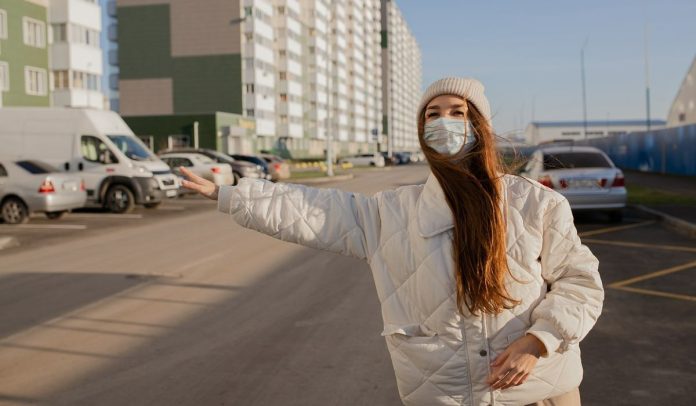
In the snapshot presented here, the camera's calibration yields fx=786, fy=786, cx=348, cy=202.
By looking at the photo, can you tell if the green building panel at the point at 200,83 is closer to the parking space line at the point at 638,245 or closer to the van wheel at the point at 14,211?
the van wheel at the point at 14,211

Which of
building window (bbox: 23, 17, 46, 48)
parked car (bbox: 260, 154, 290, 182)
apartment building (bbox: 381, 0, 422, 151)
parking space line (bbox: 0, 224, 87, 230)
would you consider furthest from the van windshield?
apartment building (bbox: 381, 0, 422, 151)

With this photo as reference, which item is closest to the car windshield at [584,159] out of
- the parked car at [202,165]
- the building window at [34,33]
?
the parked car at [202,165]

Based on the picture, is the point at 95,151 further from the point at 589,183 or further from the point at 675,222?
the point at 675,222

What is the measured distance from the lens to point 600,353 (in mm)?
6316

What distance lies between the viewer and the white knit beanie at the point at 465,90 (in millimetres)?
2561

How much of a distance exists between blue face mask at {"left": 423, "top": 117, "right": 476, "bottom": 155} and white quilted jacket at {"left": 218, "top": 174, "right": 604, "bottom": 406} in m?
0.12

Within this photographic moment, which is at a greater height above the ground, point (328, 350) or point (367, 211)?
point (367, 211)

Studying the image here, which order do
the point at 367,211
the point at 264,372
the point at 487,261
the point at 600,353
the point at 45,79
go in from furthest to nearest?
the point at 45,79 → the point at 600,353 → the point at 264,372 → the point at 367,211 → the point at 487,261

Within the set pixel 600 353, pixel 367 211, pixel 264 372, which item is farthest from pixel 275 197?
pixel 600 353

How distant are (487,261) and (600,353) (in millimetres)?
4351

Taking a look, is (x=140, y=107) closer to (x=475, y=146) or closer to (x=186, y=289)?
(x=186, y=289)

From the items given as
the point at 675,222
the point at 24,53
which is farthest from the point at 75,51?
the point at 675,222

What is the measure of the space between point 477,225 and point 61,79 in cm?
5240

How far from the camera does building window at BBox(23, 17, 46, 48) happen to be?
44191 mm
